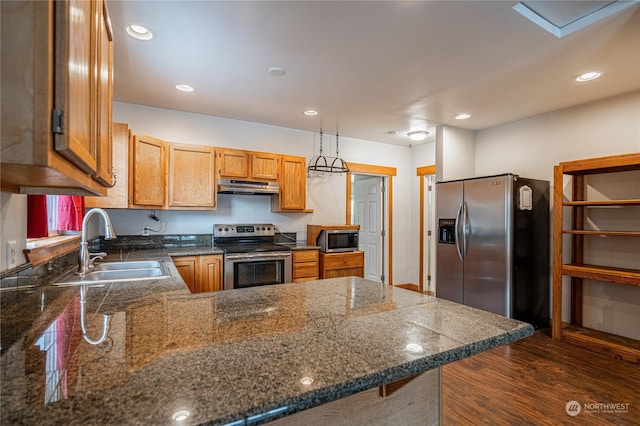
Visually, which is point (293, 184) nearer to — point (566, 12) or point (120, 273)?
point (120, 273)

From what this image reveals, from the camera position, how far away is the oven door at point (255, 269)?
3.32 m

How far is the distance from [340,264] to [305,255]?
1.78 ft

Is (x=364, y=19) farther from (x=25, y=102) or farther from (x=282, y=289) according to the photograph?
(x=25, y=102)

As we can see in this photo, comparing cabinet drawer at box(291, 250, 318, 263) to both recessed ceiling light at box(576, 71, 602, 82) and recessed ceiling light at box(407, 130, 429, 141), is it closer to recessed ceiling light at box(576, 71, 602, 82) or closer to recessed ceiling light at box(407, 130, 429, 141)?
recessed ceiling light at box(407, 130, 429, 141)

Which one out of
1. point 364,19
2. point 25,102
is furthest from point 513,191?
point 25,102

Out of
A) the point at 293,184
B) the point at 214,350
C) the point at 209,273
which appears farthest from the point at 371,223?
the point at 214,350

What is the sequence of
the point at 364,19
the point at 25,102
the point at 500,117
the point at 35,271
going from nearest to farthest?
the point at 25,102 < the point at 35,271 < the point at 364,19 < the point at 500,117

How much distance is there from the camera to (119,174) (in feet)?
9.83

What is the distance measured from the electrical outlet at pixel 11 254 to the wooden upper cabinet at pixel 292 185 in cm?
284

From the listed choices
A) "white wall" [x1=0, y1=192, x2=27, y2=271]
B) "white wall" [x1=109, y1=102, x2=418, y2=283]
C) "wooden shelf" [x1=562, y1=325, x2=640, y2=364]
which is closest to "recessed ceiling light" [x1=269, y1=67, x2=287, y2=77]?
"white wall" [x1=109, y1=102, x2=418, y2=283]

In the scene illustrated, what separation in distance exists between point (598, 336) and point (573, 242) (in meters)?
0.95

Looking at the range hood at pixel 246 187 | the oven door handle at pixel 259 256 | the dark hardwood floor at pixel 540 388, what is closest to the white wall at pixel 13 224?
the oven door handle at pixel 259 256

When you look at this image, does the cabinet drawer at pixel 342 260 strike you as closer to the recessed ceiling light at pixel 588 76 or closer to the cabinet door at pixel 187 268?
the cabinet door at pixel 187 268

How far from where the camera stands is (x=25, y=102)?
0.62 m
